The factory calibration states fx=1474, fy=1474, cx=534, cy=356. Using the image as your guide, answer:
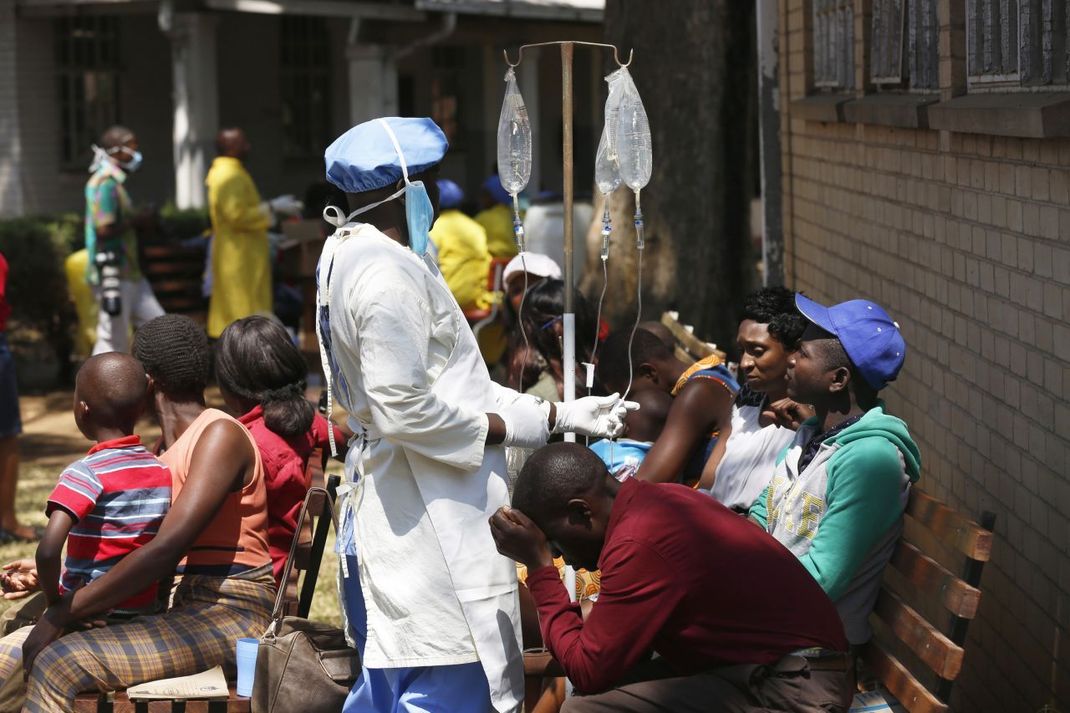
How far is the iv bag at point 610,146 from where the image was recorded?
4395 mm

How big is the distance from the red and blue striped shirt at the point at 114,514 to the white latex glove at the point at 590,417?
122 centimetres

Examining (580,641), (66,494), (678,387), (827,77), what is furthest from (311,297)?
(580,641)

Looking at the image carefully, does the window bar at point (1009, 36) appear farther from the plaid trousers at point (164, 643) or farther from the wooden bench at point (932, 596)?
the plaid trousers at point (164, 643)

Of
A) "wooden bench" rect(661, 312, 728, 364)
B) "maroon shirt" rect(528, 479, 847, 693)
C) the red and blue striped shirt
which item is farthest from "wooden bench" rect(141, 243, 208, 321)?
"maroon shirt" rect(528, 479, 847, 693)

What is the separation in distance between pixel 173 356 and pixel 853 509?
2112mm

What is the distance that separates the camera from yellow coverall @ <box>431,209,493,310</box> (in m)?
10.6

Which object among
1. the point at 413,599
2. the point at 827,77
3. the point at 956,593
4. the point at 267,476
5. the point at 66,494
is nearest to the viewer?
the point at 956,593

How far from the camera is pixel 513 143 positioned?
4.60m

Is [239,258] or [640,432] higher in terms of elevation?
[239,258]

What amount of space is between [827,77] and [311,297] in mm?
6536

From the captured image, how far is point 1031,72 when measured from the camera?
443cm

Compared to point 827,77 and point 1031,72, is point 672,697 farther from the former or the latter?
point 827,77

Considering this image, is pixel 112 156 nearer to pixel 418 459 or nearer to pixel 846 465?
pixel 418 459

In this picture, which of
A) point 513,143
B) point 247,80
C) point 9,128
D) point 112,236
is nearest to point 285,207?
point 112,236
